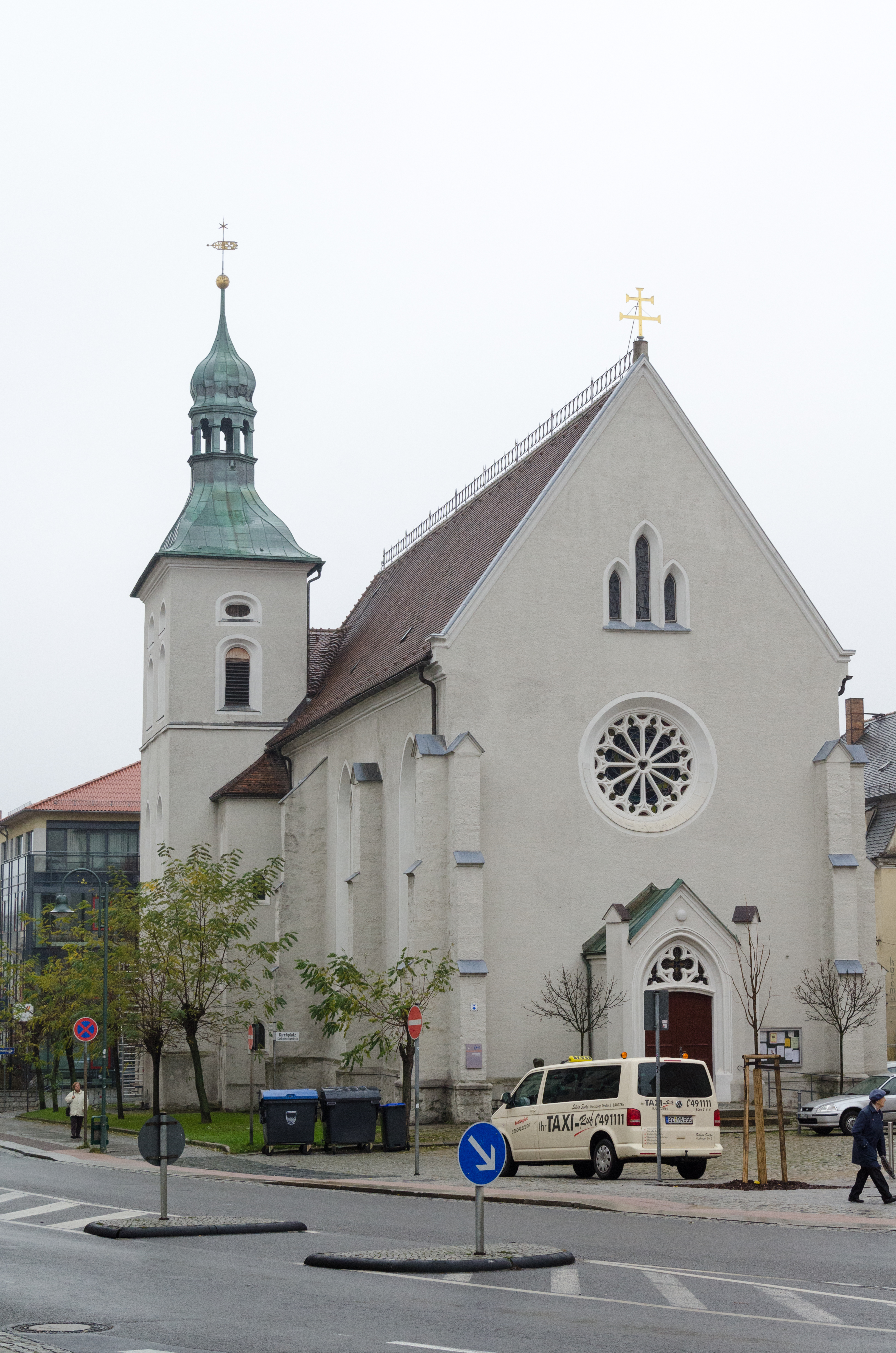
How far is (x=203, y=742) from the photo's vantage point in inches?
1949

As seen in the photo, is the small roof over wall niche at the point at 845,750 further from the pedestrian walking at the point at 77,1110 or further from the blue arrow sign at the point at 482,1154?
the blue arrow sign at the point at 482,1154

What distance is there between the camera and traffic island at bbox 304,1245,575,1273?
46.3 ft

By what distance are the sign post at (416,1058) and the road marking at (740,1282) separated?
1065 centimetres

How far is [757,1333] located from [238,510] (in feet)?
139

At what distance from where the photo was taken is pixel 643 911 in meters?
35.1

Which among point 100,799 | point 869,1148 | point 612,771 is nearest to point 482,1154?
point 869,1148

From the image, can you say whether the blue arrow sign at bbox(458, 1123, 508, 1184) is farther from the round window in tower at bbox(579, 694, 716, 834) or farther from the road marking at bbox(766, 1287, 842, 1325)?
the round window in tower at bbox(579, 694, 716, 834)

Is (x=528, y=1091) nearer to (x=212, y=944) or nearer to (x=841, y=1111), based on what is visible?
(x=841, y=1111)

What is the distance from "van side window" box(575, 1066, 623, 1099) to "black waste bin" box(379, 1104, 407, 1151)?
6101 mm

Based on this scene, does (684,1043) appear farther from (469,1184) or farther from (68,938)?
(68,938)

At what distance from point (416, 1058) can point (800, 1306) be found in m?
15.8

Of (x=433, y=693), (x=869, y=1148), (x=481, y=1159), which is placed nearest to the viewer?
(x=481, y=1159)

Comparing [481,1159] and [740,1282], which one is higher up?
[481,1159]

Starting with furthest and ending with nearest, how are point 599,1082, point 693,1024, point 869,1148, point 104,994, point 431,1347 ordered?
point 104,994, point 693,1024, point 599,1082, point 869,1148, point 431,1347
